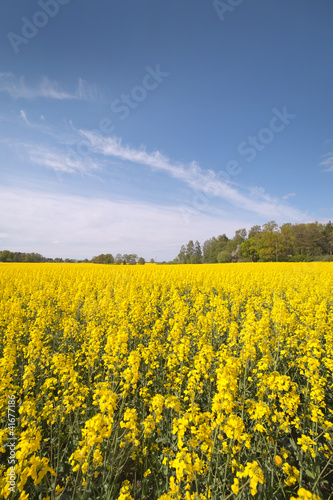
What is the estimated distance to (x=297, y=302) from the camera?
7707 mm

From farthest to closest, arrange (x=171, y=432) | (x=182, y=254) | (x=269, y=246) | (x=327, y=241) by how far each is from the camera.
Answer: (x=182, y=254)
(x=327, y=241)
(x=269, y=246)
(x=171, y=432)

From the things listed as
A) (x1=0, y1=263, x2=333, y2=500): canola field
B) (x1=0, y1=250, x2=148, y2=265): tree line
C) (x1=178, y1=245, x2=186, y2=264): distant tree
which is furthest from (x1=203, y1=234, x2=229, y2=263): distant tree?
(x1=0, y1=263, x2=333, y2=500): canola field

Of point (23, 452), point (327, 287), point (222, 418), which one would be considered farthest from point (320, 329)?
point (327, 287)

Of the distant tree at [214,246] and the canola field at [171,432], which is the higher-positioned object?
the distant tree at [214,246]

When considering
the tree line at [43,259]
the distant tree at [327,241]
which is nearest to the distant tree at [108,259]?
the tree line at [43,259]

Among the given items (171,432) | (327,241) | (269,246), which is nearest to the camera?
(171,432)

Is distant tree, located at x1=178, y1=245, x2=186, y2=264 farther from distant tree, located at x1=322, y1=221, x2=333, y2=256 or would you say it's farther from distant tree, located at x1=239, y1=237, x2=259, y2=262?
distant tree, located at x1=322, y1=221, x2=333, y2=256

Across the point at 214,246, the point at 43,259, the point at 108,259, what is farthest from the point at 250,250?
the point at 43,259

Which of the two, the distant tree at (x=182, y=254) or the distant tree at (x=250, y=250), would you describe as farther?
the distant tree at (x=182, y=254)

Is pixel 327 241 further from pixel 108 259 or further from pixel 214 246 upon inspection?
pixel 108 259

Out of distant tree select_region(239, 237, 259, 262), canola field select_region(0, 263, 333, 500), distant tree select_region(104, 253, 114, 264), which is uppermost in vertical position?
distant tree select_region(239, 237, 259, 262)

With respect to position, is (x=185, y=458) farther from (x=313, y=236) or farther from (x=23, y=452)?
(x=313, y=236)

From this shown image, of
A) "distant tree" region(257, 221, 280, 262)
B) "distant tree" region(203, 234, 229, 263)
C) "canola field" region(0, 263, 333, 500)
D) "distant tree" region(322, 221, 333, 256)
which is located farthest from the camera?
"distant tree" region(203, 234, 229, 263)

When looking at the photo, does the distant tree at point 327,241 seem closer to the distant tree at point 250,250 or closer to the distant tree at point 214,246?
the distant tree at point 250,250
